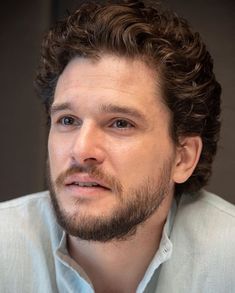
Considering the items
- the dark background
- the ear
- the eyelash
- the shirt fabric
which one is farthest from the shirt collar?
the dark background

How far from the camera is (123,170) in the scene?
87 centimetres

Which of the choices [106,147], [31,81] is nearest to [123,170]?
[106,147]

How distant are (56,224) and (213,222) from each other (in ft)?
1.04

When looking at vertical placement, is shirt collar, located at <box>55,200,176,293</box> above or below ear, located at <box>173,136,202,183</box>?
below

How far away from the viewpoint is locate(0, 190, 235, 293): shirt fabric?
3.12 ft

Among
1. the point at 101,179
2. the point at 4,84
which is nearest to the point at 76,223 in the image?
the point at 101,179

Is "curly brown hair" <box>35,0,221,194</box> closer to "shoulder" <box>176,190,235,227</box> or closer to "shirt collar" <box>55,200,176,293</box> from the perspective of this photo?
"shoulder" <box>176,190,235,227</box>

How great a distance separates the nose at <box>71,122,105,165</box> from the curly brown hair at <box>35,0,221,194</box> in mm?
148

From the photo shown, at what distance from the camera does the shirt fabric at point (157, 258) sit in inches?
37.4

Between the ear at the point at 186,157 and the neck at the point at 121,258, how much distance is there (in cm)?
8

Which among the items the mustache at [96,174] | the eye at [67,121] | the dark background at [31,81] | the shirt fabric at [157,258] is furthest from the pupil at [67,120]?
the dark background at [31,81]

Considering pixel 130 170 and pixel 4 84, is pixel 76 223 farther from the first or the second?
pixel 4 84

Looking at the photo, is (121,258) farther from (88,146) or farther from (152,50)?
(152,50)

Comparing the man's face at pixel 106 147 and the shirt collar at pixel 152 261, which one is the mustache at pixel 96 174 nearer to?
the man's face at pixel 106 147
